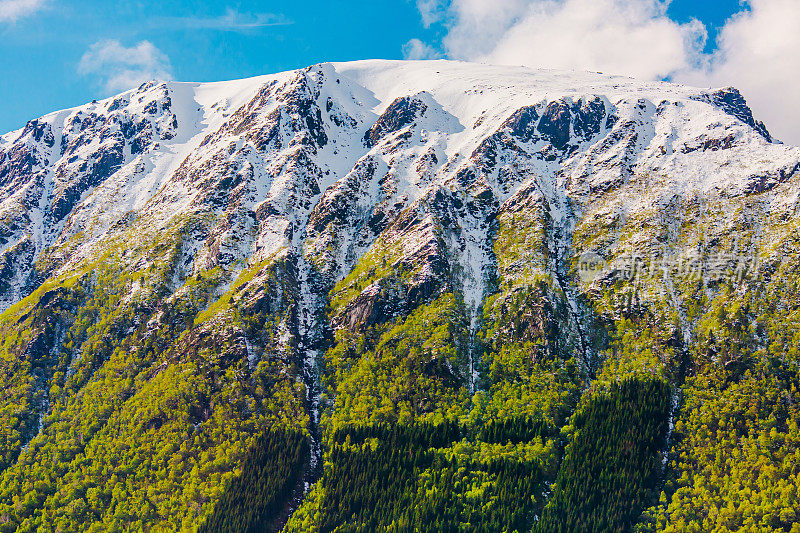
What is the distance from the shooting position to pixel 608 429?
506ft

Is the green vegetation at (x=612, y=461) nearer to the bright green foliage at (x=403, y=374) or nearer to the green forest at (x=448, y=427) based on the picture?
the green forest at (x=448, y=427)

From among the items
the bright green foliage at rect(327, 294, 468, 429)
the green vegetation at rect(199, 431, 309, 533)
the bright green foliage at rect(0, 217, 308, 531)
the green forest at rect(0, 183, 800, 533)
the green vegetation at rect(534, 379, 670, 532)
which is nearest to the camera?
the green vegetation at rect(534, 379, 670, 532)

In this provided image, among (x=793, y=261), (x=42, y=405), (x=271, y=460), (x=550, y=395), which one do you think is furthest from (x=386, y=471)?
(x=793, y=261)

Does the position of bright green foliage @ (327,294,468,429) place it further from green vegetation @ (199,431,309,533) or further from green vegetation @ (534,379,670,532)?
green vegetation @ (534,379,670,532)

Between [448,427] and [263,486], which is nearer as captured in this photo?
[263,486]

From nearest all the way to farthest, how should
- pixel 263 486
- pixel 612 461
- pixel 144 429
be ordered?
1. pixel 612 461
2. pixel 263 486
3. pixel 144 429

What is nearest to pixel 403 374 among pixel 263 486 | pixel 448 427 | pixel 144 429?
pixel 448 427

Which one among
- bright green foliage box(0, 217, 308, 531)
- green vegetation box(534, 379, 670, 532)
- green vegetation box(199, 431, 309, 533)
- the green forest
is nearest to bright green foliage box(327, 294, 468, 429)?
the green forest

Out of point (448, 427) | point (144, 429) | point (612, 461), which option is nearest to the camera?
point (612, 461)

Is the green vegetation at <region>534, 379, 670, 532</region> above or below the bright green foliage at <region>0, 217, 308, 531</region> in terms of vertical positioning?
below

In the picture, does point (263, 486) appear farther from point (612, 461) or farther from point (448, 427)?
point (612, 461)

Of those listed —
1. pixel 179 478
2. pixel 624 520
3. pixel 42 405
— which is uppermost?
pixel 42 405

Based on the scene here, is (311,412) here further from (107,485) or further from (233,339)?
(107,485)

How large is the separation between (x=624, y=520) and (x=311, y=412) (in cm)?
10587
